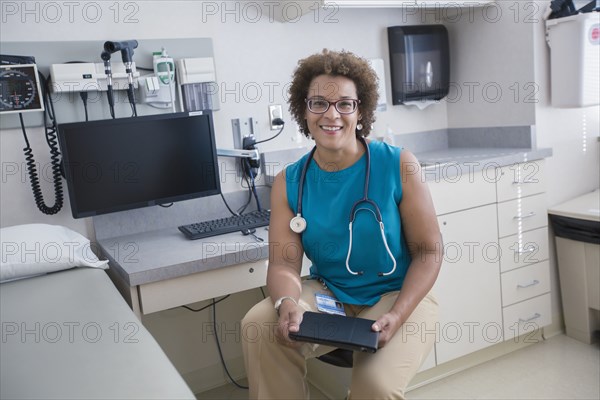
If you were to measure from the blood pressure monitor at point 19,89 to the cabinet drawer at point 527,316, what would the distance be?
214cm

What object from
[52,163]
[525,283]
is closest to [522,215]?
[525,283]

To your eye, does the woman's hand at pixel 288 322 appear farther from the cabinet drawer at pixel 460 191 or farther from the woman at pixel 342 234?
the cabinet drawer at pixel 460 191

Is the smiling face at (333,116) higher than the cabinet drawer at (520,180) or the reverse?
higher

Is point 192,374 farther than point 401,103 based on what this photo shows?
No

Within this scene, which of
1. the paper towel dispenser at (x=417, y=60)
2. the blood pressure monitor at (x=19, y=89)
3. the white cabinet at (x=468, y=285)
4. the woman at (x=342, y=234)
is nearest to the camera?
the woman at (x=342, y=234)

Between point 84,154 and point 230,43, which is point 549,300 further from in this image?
point 84,154

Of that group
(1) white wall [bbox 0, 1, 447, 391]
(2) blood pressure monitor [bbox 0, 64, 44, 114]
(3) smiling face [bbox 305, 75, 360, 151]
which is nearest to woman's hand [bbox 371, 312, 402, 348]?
(3) smiling face [bbox 305, 75, 360, 151]

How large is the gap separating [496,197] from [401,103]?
71 cm

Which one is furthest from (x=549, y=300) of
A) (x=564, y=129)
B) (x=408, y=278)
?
(x=408, y=278)

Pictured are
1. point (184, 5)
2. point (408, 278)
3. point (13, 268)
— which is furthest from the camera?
point (184, 5)

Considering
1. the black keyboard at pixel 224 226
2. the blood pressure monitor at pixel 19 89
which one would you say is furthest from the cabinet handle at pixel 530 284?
the blood pressure monitor at pixel 19 89

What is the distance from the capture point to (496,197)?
97.2 inches

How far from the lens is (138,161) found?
81.4 inches

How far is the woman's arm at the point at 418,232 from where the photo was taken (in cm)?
159
